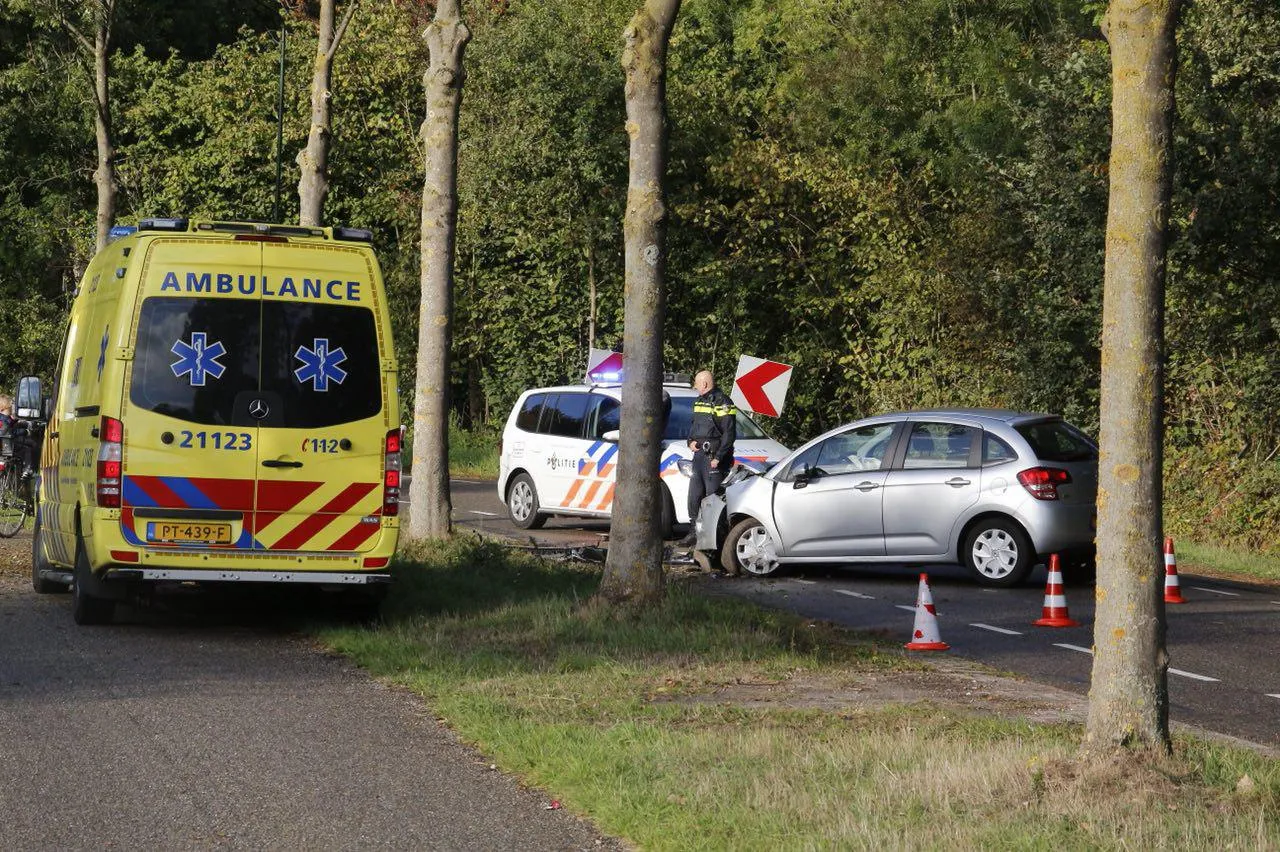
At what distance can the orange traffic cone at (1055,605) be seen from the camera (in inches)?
535

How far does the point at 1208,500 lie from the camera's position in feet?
72.7

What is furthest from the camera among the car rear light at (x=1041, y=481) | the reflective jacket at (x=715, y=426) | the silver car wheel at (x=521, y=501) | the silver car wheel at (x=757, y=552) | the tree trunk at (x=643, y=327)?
the silver car wheel at (x=521, y=501)

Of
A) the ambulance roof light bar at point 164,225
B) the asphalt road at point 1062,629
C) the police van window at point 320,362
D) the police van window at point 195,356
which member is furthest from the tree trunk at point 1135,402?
the ambulance roof light bar at point 164,225

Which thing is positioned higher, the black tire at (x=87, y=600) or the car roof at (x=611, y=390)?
the car roof at (x=611, y=390)

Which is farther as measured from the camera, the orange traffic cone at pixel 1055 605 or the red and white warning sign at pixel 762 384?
the red and white warning sign at pixel 762 384

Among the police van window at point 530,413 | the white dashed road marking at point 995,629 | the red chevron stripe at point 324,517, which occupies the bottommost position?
the white dashed road marking at point 995,629

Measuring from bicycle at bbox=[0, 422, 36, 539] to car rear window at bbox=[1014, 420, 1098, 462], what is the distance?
35.0ft

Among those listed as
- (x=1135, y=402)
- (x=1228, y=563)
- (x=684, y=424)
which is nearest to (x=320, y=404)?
(x=1135, y=402)

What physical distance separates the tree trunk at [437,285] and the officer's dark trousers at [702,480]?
2947 mm

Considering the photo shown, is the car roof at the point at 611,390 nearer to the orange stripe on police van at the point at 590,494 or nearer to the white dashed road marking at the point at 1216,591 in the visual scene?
the orange stripe on police van at the point at 590,494

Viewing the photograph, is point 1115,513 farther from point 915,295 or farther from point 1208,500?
point 915,295

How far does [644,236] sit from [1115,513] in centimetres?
598

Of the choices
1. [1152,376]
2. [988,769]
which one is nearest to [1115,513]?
[1152,376]

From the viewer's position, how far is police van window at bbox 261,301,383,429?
12078 mm
